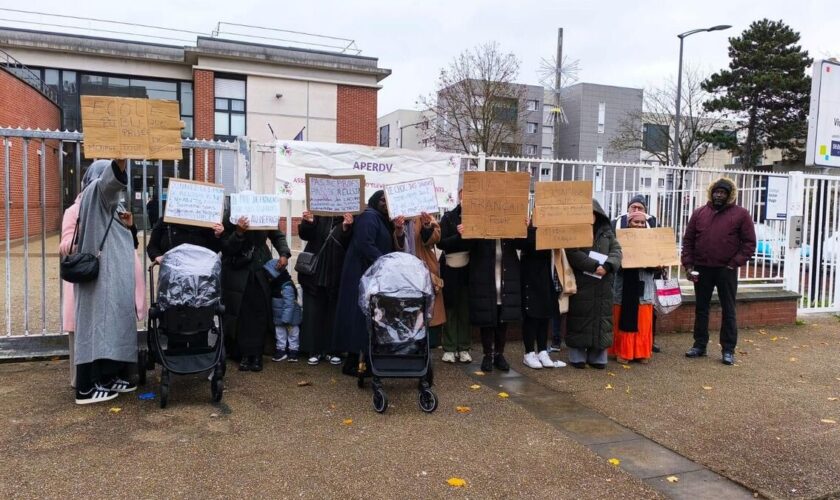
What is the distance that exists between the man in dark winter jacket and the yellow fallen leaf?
14.3ft

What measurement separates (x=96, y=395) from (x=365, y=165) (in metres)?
3.54

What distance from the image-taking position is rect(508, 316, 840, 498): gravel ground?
13.0 feet

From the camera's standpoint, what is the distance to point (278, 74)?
27.6 meters

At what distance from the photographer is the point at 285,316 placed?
236 inches

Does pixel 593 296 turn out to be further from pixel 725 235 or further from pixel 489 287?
pixel 725 235

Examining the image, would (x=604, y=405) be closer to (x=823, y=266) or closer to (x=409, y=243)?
(x=409, y=243)

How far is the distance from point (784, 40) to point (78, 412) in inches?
1505

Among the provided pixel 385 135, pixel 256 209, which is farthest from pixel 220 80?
pixel 385 135

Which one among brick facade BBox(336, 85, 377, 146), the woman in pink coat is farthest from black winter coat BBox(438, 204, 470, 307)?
brick facade BBox(336, 85, 377, 146)

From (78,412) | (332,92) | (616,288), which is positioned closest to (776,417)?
(616,288)

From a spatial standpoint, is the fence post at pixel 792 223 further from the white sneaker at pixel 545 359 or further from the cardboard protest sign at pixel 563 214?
the white sneaker at pixel 545 359

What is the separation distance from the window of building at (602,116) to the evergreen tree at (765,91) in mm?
19722

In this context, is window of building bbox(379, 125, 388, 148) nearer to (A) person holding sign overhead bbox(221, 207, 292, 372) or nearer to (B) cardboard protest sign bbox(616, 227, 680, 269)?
(B) cardboard protest sign bbox(616, 227, 680, 269)

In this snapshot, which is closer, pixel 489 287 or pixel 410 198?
pixel 410 198
